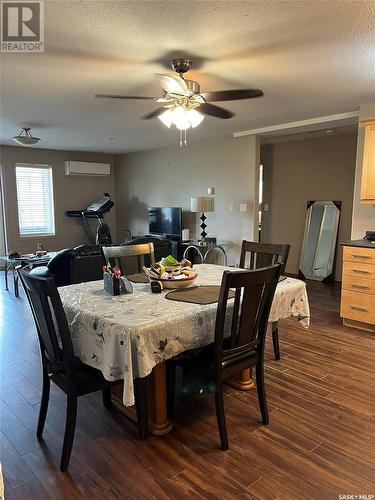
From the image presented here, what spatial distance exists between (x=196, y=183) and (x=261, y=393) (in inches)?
188

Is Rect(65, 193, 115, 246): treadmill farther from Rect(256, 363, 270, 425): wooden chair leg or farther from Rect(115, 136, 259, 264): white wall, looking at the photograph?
Rect(256, 363, 270, 425): wooden chair leg

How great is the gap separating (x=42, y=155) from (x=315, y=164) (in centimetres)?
514

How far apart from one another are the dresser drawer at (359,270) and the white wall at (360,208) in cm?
55

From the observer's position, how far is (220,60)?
2633 millimetres

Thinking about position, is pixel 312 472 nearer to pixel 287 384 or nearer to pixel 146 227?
pixel 287 384

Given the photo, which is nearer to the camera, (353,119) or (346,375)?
(346,375)

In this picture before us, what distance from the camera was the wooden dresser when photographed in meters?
3.57

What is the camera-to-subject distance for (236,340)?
1.94 m

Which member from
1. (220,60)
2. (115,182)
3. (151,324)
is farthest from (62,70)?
(115,182)

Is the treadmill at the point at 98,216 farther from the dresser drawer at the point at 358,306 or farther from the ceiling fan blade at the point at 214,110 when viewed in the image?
the dresser drawer at the point at 358,306

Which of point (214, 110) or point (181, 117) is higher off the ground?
point (214, 110)

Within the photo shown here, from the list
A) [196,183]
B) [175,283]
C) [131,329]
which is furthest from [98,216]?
[131,329]

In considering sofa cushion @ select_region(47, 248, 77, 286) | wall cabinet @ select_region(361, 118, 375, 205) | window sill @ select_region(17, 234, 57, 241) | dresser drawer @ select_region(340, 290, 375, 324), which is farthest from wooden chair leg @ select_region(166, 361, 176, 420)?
window sill @ select_region(17, 234, 57, 241)

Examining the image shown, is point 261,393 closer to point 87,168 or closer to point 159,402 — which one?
point 159,402
